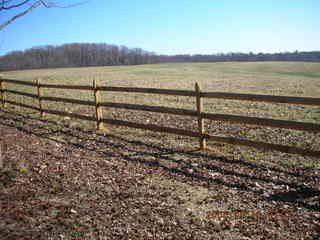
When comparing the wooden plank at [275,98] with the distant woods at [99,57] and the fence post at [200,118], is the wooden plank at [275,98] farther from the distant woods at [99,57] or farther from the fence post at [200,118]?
the distant woods at [99,57]

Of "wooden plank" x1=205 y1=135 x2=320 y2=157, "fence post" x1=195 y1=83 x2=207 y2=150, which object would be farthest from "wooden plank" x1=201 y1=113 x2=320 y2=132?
"wooden plank" x1=205 y1=135 x2=320 y2=157

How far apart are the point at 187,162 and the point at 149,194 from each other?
6.16ft

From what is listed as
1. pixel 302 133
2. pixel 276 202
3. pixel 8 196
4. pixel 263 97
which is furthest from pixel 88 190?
pixel 302 133

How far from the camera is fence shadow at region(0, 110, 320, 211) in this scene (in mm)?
5180

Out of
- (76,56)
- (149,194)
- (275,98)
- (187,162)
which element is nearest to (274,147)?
(275,98)

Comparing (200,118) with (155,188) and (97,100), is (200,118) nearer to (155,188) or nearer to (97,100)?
(155,188)

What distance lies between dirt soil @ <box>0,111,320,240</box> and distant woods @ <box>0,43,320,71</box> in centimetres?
8518

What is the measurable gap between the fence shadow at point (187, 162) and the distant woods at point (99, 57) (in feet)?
269

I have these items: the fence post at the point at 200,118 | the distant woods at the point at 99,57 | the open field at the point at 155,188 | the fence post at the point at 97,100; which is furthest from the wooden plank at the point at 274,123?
the distant woods at the point at 99,57

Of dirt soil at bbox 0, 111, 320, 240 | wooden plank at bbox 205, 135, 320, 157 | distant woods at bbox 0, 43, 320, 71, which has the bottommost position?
dirt soil at bbox 0, 111, 320, 240

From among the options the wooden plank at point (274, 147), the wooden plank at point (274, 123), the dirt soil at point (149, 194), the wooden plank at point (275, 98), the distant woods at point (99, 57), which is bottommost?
the dirt soil at point (149, 194)

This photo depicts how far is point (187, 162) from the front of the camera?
22.3 ft

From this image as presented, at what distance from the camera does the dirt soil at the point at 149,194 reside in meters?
3.98

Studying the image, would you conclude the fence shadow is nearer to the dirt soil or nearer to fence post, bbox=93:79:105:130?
the dirt soil
